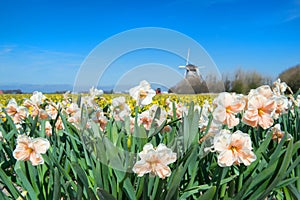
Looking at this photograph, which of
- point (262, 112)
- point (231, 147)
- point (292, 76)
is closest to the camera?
point (231, 147)

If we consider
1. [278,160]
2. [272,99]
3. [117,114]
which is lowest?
[278,160]

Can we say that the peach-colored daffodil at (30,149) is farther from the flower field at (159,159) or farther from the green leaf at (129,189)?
the green leaf at (129,189)

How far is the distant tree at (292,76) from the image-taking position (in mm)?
21197

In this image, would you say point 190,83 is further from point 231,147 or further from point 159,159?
point 159,159

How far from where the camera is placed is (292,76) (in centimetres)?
2402

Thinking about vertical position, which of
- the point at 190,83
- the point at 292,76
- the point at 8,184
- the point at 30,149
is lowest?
the point at 8,184

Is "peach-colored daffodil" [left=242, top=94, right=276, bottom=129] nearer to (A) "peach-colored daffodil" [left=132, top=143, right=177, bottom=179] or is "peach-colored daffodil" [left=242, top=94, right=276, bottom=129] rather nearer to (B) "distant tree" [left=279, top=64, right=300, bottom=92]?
(A) "peach-colored daffodil" [left=132, top=143, right=177, bottom=179]

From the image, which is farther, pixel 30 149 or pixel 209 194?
pixel 30 149

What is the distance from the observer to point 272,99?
1.17 meters

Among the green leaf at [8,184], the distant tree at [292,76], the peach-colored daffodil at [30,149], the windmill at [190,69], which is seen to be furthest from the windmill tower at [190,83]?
the distant tree at [292,76]

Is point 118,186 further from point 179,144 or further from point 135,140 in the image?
point 179,144

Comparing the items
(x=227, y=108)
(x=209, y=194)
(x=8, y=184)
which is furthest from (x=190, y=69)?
(x=8, y=184)

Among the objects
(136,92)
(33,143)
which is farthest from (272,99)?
(33,143)

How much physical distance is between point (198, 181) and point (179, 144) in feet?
0.66
